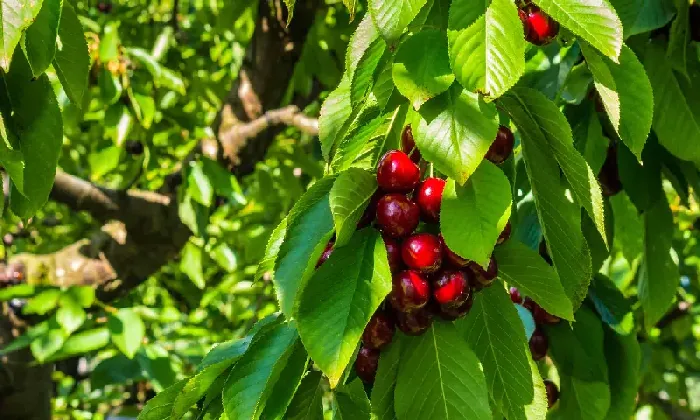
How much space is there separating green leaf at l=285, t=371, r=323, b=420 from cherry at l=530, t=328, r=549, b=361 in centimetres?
44

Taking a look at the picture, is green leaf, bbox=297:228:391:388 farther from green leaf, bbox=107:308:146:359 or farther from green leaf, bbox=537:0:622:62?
green leaf, bbox=107:308:146:359

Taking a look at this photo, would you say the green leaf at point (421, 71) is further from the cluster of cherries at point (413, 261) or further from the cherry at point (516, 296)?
the cherry at point (516, 296)

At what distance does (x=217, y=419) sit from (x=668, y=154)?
836mm

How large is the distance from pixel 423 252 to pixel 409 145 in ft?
0.45

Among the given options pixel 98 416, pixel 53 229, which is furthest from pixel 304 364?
pixel 53 229

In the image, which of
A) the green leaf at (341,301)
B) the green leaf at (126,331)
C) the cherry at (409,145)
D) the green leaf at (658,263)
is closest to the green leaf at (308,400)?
the green leaf at (341,301)

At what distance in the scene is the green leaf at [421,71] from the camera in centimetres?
60

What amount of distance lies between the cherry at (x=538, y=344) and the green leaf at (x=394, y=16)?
1.90 feet

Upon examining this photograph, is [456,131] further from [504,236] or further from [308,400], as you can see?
Answer: [308,400]

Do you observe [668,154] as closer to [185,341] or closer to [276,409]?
[276,409]

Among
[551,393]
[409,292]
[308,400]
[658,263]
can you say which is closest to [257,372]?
[308,400]

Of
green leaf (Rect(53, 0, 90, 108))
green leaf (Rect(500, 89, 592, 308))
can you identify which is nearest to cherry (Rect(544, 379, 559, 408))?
green leaf (Rect(500, 89, 592, 308))

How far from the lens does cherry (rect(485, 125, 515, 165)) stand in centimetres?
68

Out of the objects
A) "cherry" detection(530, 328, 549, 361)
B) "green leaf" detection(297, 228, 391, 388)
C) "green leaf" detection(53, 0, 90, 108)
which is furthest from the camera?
"cherry" detection(530, 328, 549, 361)
